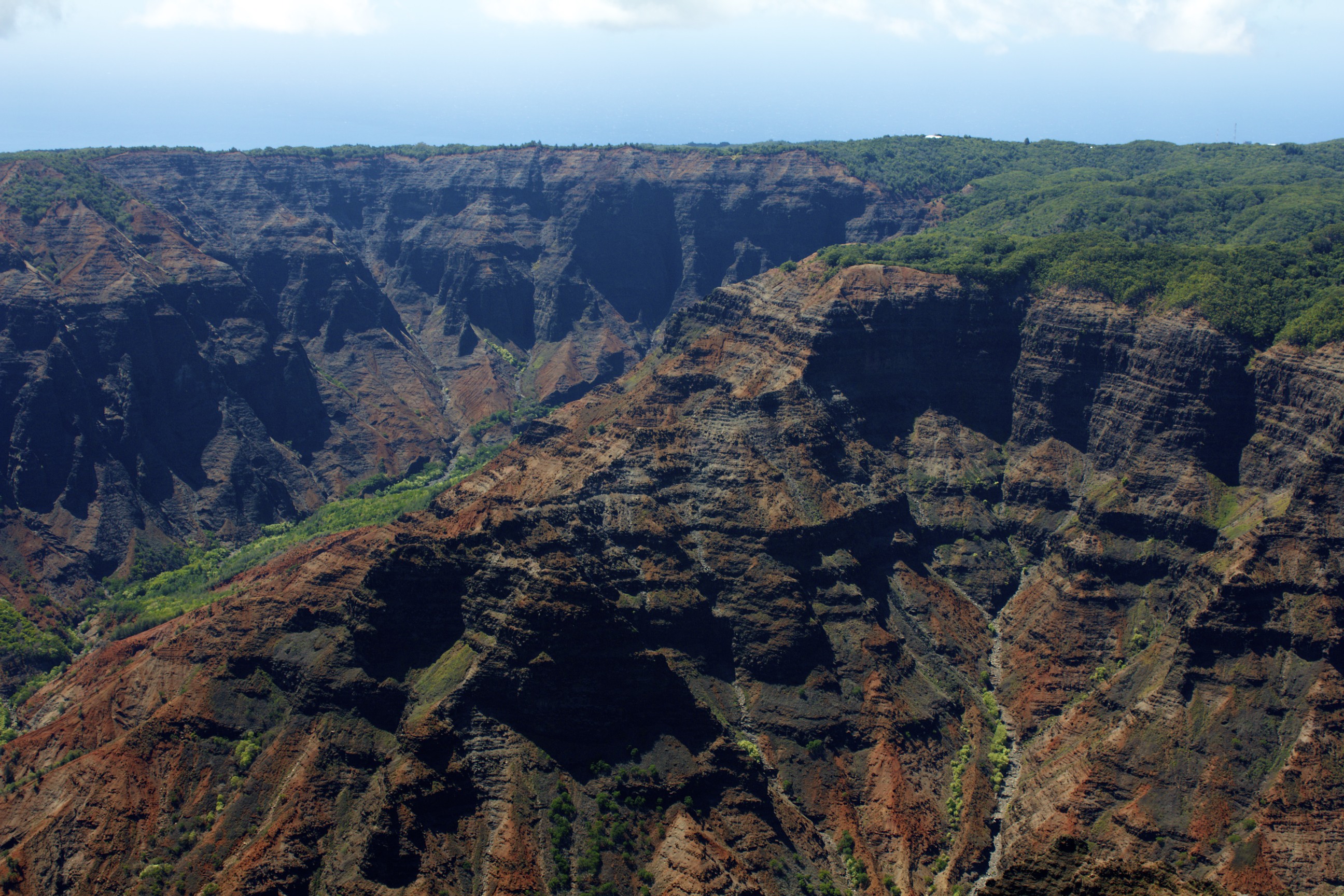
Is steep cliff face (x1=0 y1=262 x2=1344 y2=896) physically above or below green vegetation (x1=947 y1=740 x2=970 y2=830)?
above

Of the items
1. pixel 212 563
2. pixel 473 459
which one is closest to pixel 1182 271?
pixel 473 459

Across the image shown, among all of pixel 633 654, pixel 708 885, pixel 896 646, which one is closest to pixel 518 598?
pixel 633 654

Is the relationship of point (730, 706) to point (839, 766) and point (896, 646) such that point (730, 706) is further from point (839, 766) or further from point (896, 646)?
point (896, 646)

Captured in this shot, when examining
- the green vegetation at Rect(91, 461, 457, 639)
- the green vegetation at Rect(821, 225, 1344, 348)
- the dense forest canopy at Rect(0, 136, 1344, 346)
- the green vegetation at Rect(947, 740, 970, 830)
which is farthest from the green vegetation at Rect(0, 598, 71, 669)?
the green vegetation at Rect(821, 225, 1344, 348)

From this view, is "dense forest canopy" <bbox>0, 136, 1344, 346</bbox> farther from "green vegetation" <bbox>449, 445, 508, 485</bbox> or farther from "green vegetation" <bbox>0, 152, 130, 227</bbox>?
"green vegetation" <bbox>449, 445, 508, 485</bbox>

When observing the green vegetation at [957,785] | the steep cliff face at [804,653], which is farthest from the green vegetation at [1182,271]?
the green vegetation at [957,785]

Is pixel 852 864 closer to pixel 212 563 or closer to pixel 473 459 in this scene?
pixel 212 563

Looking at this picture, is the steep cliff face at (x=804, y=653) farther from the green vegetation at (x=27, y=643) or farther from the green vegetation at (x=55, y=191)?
the green vegetation at (x=55, y=191)
